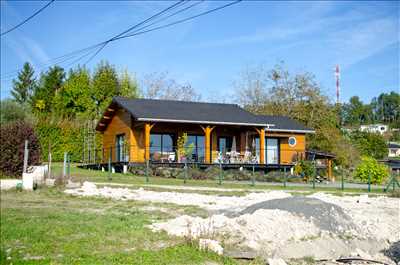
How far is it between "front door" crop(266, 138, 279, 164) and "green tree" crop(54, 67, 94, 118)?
68.4 ft

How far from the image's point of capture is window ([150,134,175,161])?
97.2 ft

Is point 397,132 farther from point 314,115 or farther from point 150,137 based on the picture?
point 314,115

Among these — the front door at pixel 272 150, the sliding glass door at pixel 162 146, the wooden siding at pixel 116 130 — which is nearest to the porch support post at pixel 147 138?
the sliding glass door at pixel 162 146

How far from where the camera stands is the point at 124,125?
31094 millimetres

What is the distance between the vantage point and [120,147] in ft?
105

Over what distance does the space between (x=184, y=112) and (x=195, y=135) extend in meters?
1.68

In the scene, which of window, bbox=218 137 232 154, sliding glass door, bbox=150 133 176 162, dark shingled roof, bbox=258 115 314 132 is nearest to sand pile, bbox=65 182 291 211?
sliding glass door, bbox=150 133 176 162

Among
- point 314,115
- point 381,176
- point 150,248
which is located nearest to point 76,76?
point 314,115

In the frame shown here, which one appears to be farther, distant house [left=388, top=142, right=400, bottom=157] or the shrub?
the shrub

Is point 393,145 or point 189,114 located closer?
point 393,145

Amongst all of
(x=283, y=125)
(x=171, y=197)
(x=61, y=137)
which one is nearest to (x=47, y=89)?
(x=61, y=137)

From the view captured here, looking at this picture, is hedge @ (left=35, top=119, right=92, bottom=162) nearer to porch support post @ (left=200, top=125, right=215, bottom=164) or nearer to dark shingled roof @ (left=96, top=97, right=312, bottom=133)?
dark shingled roof @ (left=96, top=97, right=312, bottom=133)

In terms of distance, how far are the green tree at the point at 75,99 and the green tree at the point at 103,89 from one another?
2.21ft

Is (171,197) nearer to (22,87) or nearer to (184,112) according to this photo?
(184,112)
